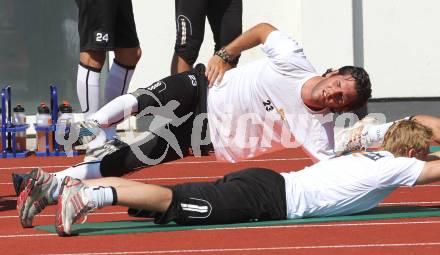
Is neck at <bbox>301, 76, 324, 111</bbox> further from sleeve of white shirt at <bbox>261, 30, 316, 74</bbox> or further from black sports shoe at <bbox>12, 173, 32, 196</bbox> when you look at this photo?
black sports shoe at <bbox>12, 173, 32, 196</bbox>

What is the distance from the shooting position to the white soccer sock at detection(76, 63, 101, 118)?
9633 millimetres

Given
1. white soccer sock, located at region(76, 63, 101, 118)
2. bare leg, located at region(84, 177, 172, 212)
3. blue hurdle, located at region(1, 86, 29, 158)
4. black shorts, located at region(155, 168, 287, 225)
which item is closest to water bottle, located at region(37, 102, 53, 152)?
blue hurdle, located at region(1, 86, 29, 158)

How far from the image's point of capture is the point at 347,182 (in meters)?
7.05

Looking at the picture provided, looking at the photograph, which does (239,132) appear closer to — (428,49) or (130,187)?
(130,187)

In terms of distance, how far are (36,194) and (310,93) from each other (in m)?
1.70

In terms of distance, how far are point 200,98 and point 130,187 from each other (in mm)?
1344

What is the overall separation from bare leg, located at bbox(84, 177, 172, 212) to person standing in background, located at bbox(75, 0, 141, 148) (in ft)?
9.03

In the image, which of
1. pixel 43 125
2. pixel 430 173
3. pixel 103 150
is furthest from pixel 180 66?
pixel 430 173

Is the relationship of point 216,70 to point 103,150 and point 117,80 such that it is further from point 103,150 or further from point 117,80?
point 117,80

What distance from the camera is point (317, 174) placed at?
7137mm

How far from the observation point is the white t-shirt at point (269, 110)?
7.53 meters

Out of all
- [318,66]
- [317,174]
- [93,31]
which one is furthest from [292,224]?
[318,66]

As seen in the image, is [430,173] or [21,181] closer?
[430,173]

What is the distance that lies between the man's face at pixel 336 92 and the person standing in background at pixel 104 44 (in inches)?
99.7
